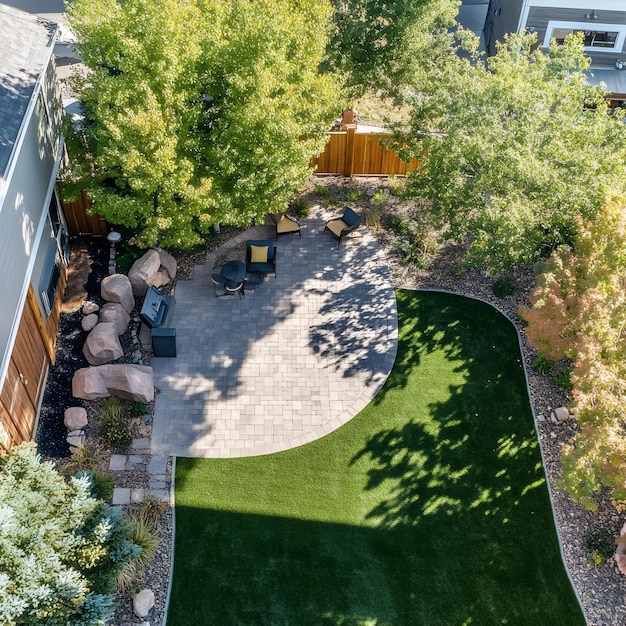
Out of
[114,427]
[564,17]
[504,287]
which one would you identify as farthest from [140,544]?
[564,17]

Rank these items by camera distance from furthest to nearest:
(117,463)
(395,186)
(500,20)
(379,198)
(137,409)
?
1. (500,20)
2. (395,186)
3. (379,198)
4. (137,409)
5. (117,463)

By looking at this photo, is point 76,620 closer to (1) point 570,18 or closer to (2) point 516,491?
(2) point 516,491

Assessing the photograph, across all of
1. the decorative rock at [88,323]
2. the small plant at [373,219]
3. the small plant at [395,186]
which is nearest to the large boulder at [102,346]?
the decorative rock at [88,323]

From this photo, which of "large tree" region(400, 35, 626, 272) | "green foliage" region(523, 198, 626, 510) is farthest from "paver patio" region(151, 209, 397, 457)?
"green foliage" region(523, 198, 626, 510)

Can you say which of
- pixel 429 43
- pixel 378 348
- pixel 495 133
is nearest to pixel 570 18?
pixel 429 43

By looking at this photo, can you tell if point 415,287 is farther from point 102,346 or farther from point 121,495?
point 121,495

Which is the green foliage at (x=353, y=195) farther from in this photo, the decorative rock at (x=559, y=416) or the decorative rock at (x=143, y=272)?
the decorative rock at (x=559, y=416)
